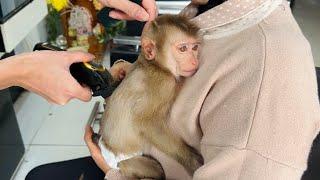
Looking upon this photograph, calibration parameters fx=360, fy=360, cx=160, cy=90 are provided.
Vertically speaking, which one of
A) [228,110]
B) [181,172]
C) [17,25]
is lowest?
[181,172]

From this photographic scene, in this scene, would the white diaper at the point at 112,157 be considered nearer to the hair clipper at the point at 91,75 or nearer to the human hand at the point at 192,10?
the hair clipper at the point at 91,75

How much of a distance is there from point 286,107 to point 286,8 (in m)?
0.23

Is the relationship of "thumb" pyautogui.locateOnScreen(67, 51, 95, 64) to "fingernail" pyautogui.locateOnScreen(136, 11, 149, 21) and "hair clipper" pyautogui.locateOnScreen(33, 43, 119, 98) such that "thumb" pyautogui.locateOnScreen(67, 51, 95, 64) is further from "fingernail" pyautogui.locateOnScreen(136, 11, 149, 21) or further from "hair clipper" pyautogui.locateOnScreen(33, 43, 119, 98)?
"fingernail" pyautogui.locateOnScreen(136, 11, 149, 21)

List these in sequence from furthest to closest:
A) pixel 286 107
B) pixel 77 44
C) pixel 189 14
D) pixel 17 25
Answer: pixel 77 44
pixel 17 25
pixel 189 14
pixel 286 107

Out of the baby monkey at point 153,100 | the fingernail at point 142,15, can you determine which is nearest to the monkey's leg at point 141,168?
the baby monkey at point 153,100

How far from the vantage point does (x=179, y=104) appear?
750 mm

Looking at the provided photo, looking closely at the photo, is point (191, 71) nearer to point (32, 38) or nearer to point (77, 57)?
point (77, 57)

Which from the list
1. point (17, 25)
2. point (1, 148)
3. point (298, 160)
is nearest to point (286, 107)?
point (298, 160)

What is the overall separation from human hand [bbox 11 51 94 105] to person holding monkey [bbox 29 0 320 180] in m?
0.23

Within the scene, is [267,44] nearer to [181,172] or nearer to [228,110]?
[228,110]

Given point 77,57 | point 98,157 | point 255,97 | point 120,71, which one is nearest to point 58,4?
point 120,71

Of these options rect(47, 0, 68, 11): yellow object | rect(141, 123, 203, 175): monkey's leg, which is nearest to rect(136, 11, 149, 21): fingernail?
rect(141, 123, 203, 175): monkey's leg

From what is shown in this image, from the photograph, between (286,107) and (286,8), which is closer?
(286,107)

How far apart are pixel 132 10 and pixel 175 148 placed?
0.33 meters
